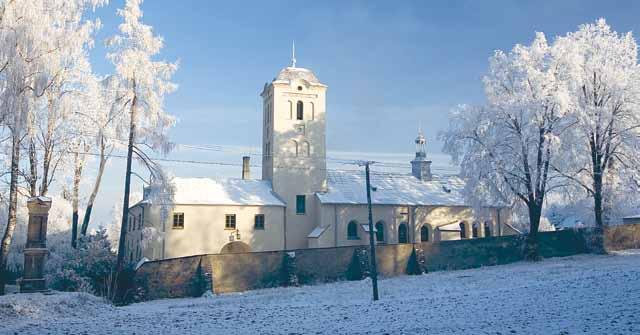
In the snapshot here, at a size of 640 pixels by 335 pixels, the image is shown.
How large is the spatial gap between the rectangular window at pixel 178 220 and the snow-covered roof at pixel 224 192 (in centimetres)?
91

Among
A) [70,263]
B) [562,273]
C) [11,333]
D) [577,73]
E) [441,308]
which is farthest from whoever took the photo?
[577,73]

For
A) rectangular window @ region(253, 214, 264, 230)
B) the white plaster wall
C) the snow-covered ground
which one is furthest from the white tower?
the snow-covered ground

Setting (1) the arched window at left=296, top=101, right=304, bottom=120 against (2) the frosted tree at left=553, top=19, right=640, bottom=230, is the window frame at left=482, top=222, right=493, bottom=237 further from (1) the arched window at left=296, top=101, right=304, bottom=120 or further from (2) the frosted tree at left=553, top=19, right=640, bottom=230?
(1) the arched window at left=296, top=101, right=304, bottom=120

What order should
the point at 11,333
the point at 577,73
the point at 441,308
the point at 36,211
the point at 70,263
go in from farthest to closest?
the point at 577,73
the point at 70,263
the point at 36,211
the point at 441,308
the point at 11,333

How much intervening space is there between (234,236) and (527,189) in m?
20.6

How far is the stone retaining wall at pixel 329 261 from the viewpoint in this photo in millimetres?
26234

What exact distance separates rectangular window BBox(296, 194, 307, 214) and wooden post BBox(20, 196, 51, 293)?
24216 millimetres

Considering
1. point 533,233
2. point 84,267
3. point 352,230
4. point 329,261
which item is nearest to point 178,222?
point 84,267

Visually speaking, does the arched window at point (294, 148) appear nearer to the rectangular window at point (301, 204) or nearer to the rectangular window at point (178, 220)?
the rectangular window at point (301, 204)

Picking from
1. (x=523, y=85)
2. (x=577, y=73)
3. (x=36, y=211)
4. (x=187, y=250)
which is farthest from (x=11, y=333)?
(x=577, y=73)

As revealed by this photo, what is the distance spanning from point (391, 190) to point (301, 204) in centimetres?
811

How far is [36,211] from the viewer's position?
19.8 metres

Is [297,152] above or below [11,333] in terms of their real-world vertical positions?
above

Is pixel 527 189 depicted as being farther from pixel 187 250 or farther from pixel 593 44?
pixel 187 250
